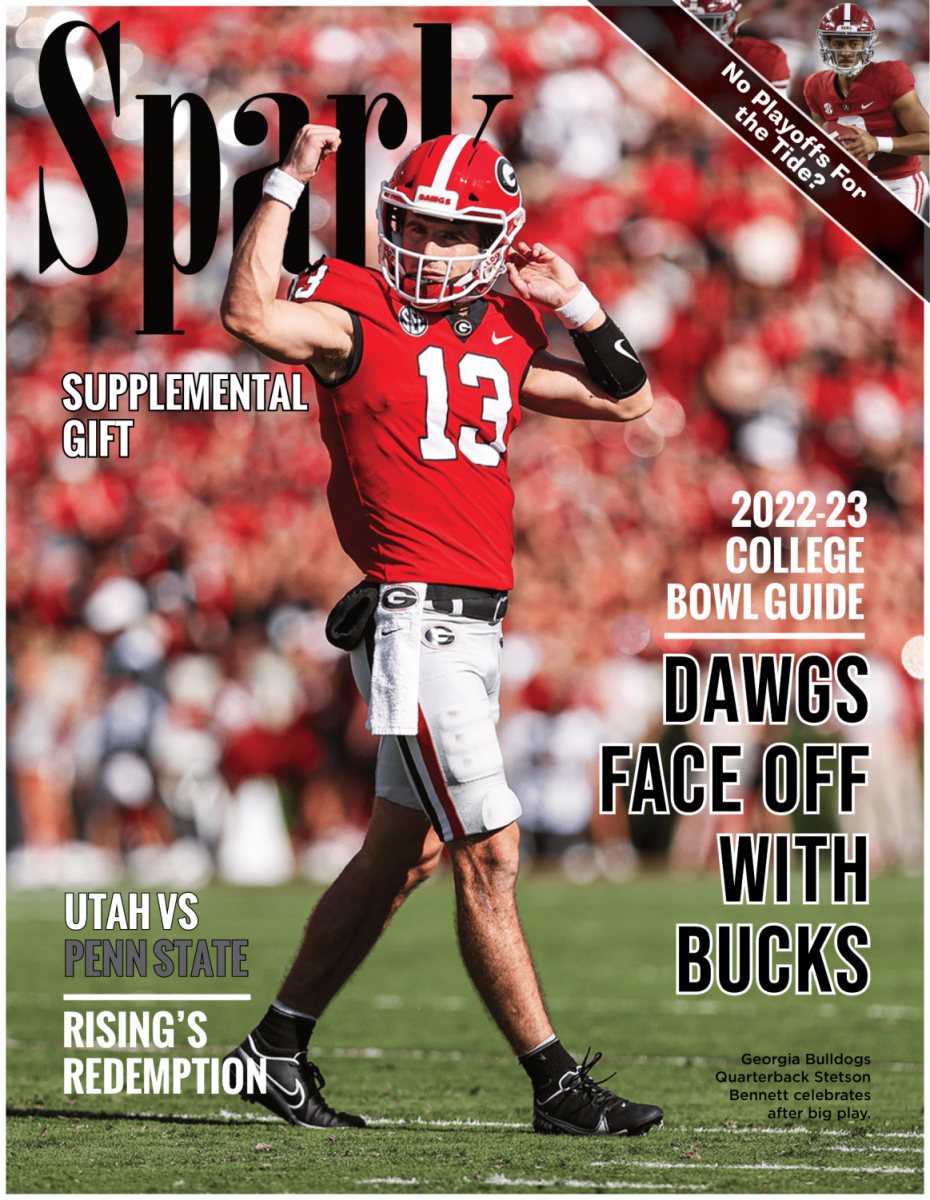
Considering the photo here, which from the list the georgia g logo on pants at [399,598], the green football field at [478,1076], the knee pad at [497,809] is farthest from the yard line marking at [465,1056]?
the georgia g logo on pants at [399,598]

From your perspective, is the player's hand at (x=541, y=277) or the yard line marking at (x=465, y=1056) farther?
the yard line marking at (x=465, y=1056)

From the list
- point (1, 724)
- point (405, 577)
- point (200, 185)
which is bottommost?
point (1, 724)

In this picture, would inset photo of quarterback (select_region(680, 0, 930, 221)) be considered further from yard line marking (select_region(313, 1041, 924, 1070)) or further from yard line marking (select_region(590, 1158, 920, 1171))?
yard line marking (select_region(313, 1041, 924, 1070))

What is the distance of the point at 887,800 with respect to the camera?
10211 millimetres

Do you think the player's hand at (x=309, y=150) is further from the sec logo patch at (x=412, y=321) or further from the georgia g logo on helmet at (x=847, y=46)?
the georgia g logo on helmet at (x=847, y=46)

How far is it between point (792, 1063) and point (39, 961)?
12.3 feet

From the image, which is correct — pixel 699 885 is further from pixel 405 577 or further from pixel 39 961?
pixel 405 577

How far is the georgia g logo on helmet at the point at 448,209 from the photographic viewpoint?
365 cm

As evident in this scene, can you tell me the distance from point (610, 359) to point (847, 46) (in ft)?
3.95

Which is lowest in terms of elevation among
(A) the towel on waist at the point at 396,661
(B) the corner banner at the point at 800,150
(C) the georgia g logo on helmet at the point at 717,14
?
(A) the towel on waist at the point at 396,661

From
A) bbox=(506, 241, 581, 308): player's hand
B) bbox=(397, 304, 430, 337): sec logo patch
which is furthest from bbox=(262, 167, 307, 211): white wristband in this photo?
bbox=(506, 241, 581, 308): player's hand

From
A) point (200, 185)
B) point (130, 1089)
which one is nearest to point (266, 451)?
point (200, 185)

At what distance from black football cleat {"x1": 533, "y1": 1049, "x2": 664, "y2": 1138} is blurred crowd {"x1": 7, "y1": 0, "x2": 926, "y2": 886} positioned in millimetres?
6081

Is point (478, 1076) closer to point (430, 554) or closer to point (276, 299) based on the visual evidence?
point (430, 554)
